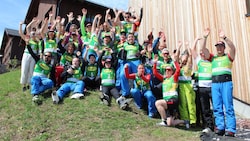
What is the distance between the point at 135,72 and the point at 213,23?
12.8 ft

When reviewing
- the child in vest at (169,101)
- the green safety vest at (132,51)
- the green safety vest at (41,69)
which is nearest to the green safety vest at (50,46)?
the green safety vest at (41,69)

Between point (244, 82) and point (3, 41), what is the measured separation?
3928cm

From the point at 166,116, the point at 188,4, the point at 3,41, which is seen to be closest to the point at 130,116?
the point at 166,116

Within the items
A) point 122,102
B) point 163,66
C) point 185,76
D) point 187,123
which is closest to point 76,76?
point 122,102

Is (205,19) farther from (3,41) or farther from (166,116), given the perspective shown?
(3,41)

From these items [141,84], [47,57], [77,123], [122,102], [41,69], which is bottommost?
[77,123]

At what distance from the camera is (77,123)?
638 centimetres

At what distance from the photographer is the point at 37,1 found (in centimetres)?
2573

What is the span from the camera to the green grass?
578cm

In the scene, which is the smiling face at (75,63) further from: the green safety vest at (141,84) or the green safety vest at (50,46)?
the green safety vest at (141,84)

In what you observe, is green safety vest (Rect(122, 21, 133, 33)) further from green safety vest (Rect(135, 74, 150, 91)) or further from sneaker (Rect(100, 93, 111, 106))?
sneaker (Rect(100, 93, 111, 106))

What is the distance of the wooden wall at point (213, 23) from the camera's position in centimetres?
834

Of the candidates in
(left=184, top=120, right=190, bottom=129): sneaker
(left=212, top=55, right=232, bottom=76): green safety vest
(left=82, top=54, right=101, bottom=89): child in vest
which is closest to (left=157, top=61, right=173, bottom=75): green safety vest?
(left=212, top=55, right=232, bottom=76): green safety vest

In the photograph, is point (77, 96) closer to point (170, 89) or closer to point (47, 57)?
point (47, 57)
